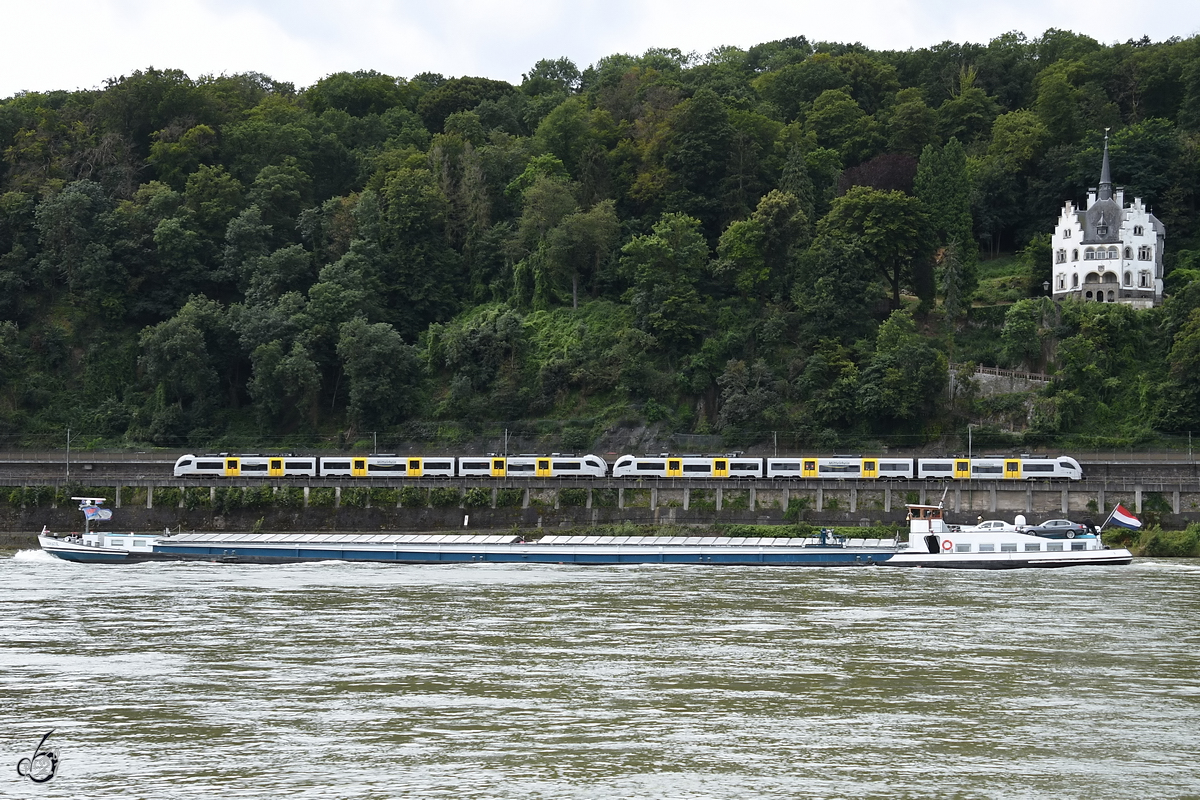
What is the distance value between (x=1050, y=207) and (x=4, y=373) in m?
81.2

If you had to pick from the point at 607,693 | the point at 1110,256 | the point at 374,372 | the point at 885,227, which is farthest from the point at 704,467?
the point at 607,693

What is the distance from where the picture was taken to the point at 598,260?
105250 millimetres

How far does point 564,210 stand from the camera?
107 meters

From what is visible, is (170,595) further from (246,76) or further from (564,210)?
(246,76)

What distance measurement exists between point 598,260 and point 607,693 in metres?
77.0

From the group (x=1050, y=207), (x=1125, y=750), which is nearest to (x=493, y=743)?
(x=1125, y=750)

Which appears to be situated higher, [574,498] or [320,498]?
[574,498]

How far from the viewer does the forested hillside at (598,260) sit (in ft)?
297

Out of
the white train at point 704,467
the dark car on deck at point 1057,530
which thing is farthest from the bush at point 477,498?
the dark car on deck at point 1057,530

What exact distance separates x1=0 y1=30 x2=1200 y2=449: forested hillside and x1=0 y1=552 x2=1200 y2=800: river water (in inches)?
1632

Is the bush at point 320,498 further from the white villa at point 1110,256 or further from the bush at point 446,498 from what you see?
the white villa at point 1110,256

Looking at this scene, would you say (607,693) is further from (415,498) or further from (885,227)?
(885,227)

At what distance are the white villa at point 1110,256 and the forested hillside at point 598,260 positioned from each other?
2893 millimetres

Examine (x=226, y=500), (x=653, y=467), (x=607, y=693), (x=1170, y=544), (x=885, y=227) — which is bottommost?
(x=607, y=693)
